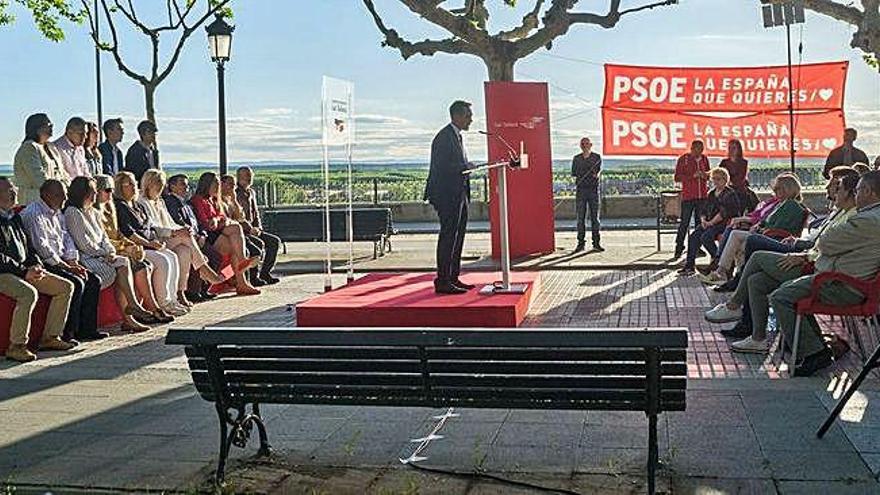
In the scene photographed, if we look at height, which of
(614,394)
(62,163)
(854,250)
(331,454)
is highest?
(62,163)

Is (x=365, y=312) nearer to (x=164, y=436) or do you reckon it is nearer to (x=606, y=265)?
Result: (x=164, y=436)

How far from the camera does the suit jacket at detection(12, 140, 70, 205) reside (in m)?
11.2

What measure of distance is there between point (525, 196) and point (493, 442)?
11.4 metres

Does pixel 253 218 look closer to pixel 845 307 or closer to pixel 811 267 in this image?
pixel 811 267

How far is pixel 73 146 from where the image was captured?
12008 mm

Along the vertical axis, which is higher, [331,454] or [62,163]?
[62,163]

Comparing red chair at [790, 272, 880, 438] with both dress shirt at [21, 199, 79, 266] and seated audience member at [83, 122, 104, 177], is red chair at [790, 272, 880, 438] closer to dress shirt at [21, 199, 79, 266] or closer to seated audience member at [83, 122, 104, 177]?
dress shirt at [21, 199, 79, 266]

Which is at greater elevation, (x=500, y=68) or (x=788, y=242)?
(x=500, y=68)

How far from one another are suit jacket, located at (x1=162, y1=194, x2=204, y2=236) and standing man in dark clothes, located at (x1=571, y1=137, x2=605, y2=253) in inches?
285

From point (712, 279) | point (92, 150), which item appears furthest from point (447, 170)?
point (92, 150)

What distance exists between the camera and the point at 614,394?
16.2ft

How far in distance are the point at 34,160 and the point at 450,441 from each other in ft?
23.0

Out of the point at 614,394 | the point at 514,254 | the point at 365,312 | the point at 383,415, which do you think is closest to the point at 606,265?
the point at 514,254

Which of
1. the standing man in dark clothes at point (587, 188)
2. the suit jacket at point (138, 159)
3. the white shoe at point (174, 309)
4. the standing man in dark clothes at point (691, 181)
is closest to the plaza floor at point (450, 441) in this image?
the white shoe at point (174, 309)
